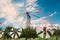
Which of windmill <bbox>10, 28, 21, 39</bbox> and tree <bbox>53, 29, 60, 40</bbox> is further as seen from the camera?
windmill <bbox>10, 28, 21, 39</bbox>

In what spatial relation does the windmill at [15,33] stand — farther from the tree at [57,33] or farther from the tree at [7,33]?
the tree at [57,33]

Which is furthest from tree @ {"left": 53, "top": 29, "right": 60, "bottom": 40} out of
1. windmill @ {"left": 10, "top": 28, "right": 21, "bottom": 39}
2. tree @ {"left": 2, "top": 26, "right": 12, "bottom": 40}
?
tree @ {"left": 2, "top": 26, "right": 12, "bottom": 40}

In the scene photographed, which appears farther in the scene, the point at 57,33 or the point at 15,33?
the point at 15,33

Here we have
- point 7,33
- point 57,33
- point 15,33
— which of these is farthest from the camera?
point 7,33

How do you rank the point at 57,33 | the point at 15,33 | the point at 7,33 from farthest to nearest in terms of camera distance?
the point at 7,33, the point at 15,33, the point at 57,33

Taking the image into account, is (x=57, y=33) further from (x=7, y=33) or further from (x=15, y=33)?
(x=7, y=33)

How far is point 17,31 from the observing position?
7094mm

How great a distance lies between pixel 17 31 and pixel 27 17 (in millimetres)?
636

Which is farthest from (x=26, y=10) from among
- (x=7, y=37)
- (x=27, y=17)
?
(x=7, y=37)

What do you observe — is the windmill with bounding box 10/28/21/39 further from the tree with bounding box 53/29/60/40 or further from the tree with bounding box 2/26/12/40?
the tree with bounding box 53/29/60/40

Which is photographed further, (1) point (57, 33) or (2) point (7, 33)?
(2) point (7, 33)

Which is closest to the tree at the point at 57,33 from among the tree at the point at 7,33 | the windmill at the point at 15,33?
the windmill at the point at 15,33

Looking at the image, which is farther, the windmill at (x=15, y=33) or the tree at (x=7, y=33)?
the windmill at (x=15, y=33)

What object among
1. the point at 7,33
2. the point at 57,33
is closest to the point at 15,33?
the point at 7,33
